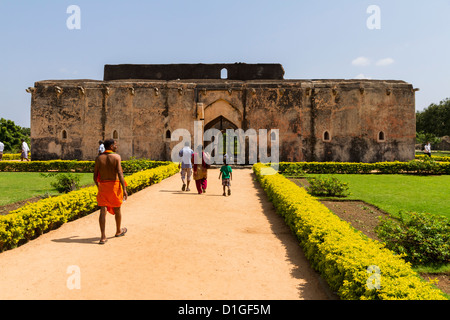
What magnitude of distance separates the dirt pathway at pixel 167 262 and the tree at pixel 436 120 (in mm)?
46696

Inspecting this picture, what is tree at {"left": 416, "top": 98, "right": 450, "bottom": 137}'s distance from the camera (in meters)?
43.7

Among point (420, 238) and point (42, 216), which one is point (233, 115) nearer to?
point (42, 216)

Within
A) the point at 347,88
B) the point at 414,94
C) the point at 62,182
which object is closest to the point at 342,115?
the point at 347,88

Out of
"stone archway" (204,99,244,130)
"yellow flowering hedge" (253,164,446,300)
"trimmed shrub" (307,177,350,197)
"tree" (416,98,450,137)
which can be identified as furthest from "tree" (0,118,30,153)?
"tree" (416,98,450,137)

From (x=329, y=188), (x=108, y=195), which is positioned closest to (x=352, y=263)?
(x=108, y=195)

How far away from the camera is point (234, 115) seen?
776 inches

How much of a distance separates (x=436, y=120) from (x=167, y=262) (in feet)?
165

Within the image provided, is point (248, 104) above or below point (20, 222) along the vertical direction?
above

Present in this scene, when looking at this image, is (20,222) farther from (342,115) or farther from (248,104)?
(342,115)

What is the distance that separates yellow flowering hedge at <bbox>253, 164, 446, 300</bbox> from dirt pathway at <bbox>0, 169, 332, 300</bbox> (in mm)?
271

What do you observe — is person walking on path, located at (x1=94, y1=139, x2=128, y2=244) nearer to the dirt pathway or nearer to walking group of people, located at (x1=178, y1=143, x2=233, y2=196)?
the dirt pathway

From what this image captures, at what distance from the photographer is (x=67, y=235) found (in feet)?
18.4
